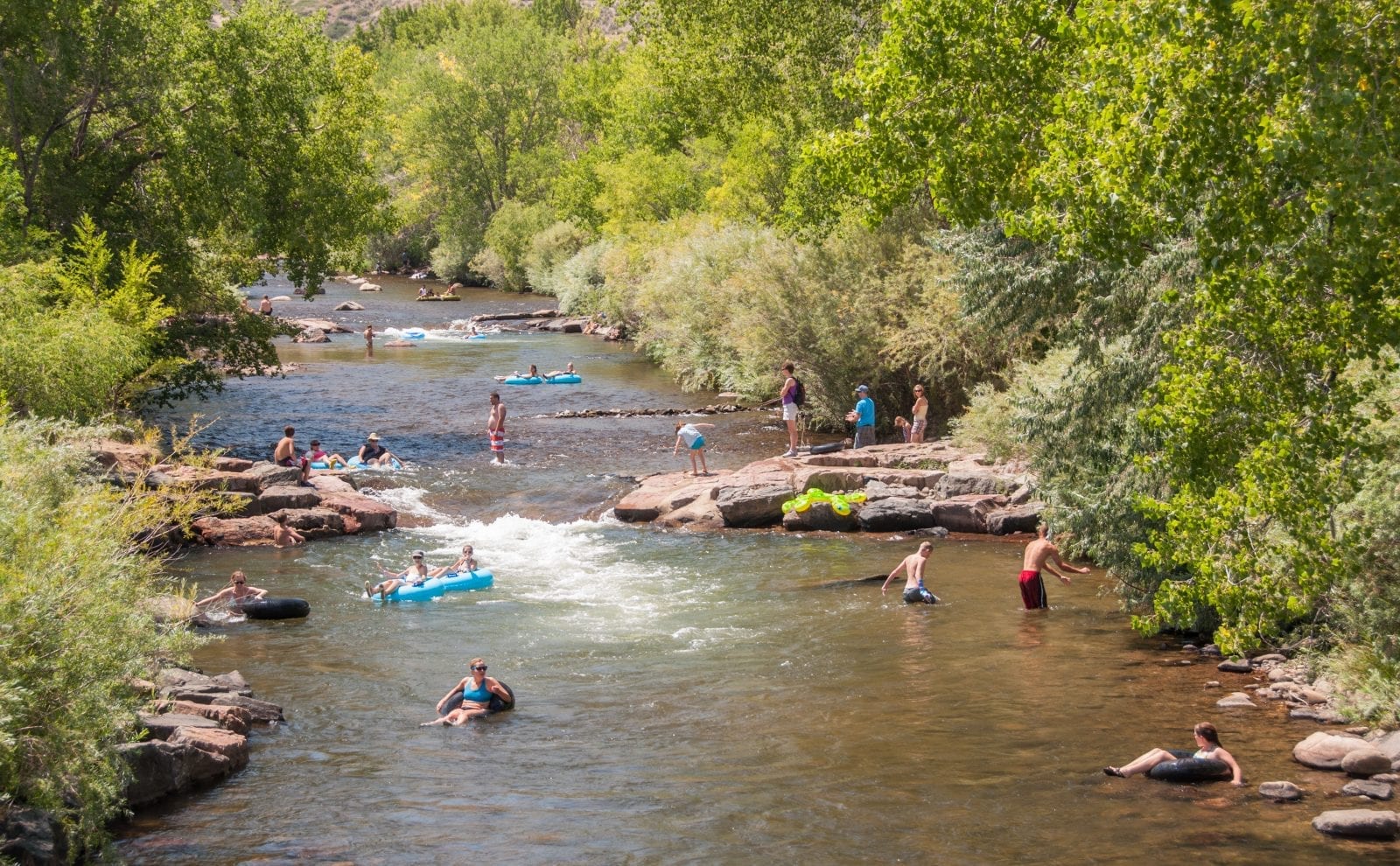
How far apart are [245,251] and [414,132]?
4953cm

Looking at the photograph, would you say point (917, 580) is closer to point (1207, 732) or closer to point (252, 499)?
point (1207, 732)

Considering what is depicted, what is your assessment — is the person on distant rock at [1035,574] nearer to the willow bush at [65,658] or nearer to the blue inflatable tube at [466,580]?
the blue inflatable tube at [466,580]

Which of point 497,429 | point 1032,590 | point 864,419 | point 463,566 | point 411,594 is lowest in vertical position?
point 411,594

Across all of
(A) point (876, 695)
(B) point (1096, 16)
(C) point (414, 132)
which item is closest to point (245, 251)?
(A) point (876, 695)

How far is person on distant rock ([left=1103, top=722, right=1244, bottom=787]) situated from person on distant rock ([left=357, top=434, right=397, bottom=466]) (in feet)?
67.9

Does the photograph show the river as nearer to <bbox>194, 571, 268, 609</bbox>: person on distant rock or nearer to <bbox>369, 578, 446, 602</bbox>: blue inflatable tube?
<bbox>369, 578, 446, 602</bbox>: blue inflatable tube

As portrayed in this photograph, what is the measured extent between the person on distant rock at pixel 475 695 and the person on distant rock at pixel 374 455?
15.6 m

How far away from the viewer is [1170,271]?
15.5 m

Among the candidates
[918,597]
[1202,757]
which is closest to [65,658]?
[1202,757]

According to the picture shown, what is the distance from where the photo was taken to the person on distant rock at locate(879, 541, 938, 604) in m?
19.2

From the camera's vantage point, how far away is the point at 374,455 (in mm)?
30328

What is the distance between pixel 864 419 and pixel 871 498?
13.7 ft

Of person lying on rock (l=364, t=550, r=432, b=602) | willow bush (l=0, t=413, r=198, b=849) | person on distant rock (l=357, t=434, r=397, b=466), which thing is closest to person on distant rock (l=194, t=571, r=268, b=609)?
person lying on rock (l=364, t=550, r=432, b=602)

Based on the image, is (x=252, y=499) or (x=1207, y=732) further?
(x=252, y=499)
